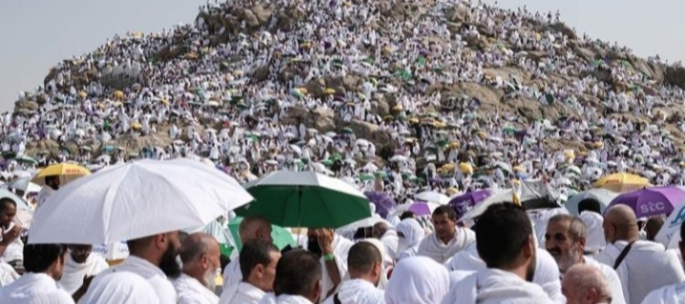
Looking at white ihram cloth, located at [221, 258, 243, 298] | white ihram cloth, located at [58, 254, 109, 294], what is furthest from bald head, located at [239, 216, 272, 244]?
white ihram cloth, located at [58, 254, 109, 294]

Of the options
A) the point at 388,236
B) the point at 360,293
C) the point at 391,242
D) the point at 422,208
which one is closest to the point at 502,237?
the point at 360,293

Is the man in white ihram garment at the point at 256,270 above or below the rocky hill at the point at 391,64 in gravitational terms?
above

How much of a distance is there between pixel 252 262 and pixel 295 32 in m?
61.9

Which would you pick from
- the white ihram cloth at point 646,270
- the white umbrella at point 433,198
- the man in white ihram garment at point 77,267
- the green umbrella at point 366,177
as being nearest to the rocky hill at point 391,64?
the green umbrella at point 366,177

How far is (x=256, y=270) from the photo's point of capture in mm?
6094

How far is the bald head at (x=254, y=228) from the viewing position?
7.95 metres

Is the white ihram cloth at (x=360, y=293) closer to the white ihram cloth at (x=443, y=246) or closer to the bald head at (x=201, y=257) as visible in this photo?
the bald head at (x=201, y=257)

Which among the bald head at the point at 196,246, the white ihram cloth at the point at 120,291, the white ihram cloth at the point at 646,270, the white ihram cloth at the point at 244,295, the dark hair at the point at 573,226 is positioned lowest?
the white ihram cloth at the point at 646,270

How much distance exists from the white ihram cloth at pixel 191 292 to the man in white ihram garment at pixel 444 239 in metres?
3.37

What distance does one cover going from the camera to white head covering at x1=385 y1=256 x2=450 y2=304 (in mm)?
6109

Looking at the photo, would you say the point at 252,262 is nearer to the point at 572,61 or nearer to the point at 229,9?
the point at 572,61

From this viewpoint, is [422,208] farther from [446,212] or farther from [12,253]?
[12,253]

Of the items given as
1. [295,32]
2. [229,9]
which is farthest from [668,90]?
[229,9]

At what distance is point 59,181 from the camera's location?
12.8m
